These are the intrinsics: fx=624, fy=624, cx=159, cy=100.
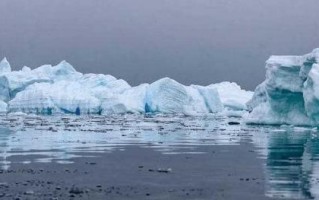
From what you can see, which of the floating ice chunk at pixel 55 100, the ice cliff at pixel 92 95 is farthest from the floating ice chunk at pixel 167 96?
the floating ice chunk at pixel 55 100

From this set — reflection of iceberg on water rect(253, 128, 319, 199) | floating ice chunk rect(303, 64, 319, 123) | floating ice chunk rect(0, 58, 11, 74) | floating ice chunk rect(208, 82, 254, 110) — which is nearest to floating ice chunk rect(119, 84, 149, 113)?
floating ice chunk rect(208, 82, 254, 110)

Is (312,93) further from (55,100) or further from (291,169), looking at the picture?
(55,100)

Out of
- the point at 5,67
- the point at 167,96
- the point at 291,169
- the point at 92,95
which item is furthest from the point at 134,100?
the point at 291,169

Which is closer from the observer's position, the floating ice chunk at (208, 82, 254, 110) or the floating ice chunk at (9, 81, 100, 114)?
the floating ice chunk at (9, 81, 100, 114)

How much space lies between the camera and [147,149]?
2575cm

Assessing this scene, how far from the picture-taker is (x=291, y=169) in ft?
59.5

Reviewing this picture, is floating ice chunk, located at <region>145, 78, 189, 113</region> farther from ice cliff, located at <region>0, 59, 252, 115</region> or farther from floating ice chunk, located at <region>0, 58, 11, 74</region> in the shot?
floating ice chunk, located at <region>0, 58, 11, 74</region>

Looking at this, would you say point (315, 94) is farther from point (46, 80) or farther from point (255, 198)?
point (46, 80)

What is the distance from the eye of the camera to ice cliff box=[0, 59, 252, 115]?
84625 mm

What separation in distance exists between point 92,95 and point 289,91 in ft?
157

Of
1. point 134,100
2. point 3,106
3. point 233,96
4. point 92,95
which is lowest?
point 3,106

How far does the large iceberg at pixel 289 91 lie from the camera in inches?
1784

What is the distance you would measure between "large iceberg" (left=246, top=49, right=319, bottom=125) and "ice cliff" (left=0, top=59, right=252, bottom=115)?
109 feet

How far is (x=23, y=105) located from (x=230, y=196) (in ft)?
247
